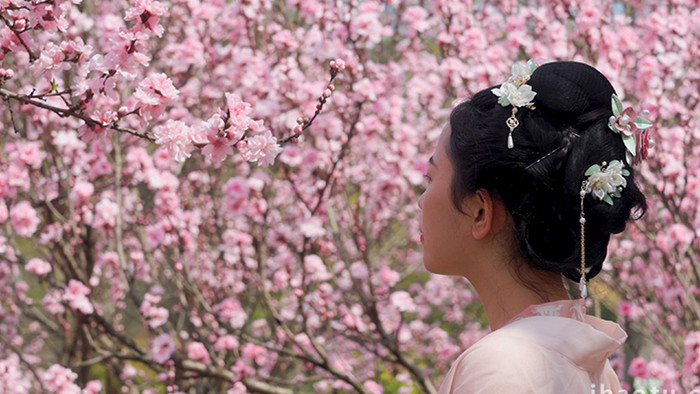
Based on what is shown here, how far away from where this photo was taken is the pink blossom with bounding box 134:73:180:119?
1.69m

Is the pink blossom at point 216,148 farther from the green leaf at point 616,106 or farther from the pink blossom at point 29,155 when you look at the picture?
the pink blossom at point 29,155

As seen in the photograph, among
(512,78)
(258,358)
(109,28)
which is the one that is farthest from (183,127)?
(258,358)

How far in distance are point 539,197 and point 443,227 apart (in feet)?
0.66

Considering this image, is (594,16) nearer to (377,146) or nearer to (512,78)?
(377,146)

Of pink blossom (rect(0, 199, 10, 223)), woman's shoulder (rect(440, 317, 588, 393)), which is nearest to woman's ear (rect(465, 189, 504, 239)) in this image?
woman's shoulder (rect(440, 317, 588, 393))

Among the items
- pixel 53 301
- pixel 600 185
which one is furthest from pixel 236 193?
pixel 600 185

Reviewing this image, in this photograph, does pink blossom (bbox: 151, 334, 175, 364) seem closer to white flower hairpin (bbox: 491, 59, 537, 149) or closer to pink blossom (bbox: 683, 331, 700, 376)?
pink blossom (bbox: 683, 331, 700, 376)

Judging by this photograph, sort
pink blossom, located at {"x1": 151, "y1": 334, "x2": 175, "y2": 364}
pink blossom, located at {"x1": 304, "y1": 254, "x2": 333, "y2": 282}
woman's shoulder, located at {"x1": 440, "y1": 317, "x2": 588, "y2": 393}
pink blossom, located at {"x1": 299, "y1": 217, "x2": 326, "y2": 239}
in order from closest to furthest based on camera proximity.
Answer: woman's shoulder, located at {"x1": 440, "y1": 317, "x2": 588, "y2": 393} → pink blossom, located at {"x1": 151, "y1": 334, "x2": 175, "y2": 364} → pink blossom, located at {"x1": 299, "y1": 217, "x2": 326, "y2": 239} → pink blossom, located at {"x1": 304, "y1": 254, "x2": 333, "y2": 282}

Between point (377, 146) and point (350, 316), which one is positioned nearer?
point (350, 316)

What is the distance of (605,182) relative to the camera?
1332mm

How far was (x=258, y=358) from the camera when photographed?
3.79 m

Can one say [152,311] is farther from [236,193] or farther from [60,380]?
[236,193]

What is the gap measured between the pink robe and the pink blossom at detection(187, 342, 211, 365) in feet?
8.21

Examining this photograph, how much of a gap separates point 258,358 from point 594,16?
7.95 ft
